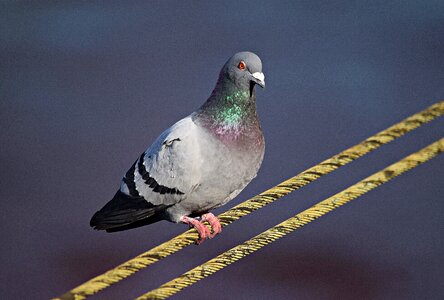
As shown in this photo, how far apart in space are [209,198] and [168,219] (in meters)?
0.67

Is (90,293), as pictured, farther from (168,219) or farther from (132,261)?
(168,219)

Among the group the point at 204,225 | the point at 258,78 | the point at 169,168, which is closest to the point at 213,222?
the point at 204,225

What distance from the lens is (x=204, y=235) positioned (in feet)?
25.2

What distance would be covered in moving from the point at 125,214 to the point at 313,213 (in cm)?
244

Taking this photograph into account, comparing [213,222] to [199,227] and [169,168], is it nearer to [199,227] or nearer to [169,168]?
[199,227]

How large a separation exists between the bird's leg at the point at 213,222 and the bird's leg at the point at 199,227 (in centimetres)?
6

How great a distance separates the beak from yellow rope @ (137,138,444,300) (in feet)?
4.71

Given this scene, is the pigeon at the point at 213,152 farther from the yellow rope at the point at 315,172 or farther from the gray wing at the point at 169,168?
the yellow rope at the point at 315,172

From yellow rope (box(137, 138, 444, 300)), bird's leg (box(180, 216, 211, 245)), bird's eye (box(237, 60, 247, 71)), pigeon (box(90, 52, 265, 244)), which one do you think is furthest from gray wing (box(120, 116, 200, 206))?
yellow rope (box(137, 138, 444, 300))

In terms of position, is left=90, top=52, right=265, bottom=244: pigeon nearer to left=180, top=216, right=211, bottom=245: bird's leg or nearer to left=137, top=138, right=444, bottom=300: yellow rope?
left=180, top=216, right=211, bottom=245: bird's leg

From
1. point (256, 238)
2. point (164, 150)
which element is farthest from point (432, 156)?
point (164, 150)

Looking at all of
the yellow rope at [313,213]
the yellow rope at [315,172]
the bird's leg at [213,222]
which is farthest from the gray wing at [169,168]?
the yellow rope at [313,213]

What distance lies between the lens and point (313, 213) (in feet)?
20.9

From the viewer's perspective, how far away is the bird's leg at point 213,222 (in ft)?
25.6
